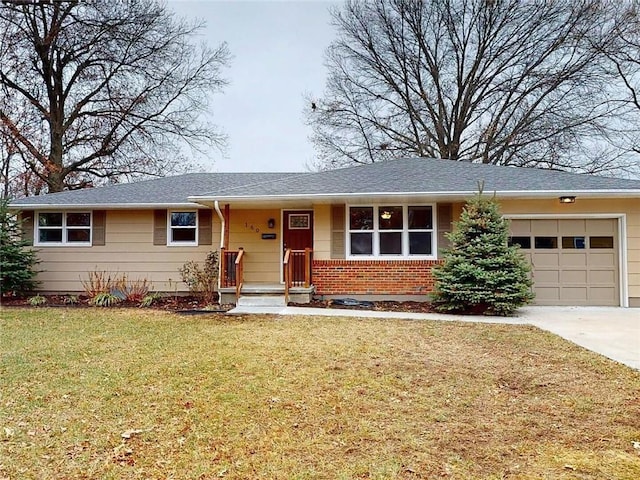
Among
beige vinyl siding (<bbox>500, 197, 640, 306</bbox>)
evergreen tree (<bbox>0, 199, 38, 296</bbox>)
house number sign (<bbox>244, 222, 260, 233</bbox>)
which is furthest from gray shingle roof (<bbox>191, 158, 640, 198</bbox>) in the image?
evergreen tree (<bbox>0, 199, 38, 296</bbox>)

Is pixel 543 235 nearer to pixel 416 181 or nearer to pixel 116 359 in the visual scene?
pixel 416 181

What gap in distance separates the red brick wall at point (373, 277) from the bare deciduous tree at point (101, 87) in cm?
1421

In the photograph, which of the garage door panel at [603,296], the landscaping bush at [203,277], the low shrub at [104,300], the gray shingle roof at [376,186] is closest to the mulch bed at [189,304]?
the low shrub at [104,300]

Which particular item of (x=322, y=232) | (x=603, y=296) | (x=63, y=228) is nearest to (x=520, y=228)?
(x=603, y=296)

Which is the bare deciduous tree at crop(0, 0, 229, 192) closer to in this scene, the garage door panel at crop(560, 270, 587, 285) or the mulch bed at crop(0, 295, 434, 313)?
the mulch bed at crop(0, 295, 434, 313)

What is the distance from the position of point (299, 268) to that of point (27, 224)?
7.93 metres

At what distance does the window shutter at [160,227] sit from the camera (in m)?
11.8

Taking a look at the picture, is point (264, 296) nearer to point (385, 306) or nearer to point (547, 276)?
point (385, 306)

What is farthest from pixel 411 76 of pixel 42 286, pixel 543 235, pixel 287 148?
pixel 42 286

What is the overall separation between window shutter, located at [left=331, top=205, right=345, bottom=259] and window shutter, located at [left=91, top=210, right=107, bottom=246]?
6.46m

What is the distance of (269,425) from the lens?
11.4 feet

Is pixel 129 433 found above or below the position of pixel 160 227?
below

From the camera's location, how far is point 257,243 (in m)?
11.8

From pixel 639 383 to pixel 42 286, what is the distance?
13295 millimetres
